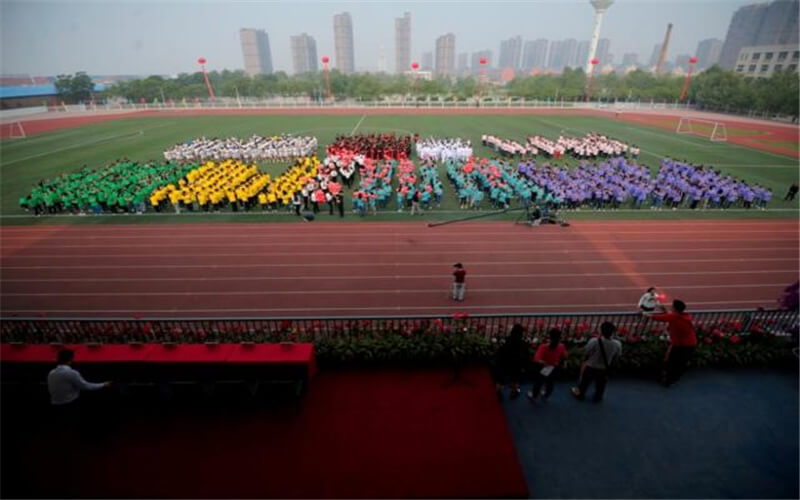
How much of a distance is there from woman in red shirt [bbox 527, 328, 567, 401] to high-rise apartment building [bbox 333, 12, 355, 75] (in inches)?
6864

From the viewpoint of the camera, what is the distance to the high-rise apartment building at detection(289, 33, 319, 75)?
175375 millimetres

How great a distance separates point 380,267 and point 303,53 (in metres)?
197

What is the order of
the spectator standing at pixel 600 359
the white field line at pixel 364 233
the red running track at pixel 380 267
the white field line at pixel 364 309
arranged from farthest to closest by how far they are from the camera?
the white field line at pixel 364 233, the red running track at pixel 380 267, the white field line at pixel 364 309, the spectator standing at pixel 600 359

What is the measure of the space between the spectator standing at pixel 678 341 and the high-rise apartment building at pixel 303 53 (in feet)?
641

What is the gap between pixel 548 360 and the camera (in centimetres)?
553

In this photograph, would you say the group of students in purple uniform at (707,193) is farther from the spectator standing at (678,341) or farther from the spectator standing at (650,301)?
the spectator standing at (678,341)

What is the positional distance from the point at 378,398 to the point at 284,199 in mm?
11557

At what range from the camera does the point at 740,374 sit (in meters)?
6.65

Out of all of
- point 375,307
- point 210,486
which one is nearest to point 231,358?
point 210,486

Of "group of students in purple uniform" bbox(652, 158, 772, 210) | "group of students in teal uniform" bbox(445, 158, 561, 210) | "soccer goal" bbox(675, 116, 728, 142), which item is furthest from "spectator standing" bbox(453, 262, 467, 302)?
"soccer goal" bbox(675, 116, 728, 142)

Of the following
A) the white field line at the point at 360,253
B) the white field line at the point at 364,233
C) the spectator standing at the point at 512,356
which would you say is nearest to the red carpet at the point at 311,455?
the spectator standing at the point at 512,356

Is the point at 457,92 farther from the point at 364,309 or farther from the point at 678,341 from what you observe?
the point at 678,341

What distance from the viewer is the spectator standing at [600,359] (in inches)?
210

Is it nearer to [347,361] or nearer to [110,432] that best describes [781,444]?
[347,361]
